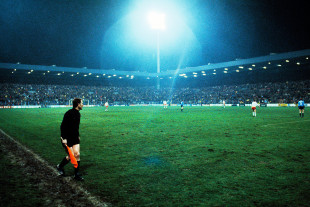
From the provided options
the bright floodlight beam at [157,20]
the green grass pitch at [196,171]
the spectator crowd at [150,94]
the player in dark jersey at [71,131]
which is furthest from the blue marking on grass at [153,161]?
the bright floodlight beam at [157,20]

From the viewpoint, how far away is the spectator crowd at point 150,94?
163 ft

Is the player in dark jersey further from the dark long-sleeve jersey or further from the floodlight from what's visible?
the floodlight

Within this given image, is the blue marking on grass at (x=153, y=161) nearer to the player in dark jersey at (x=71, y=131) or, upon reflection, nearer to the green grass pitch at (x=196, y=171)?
the green grass pitch at (x=196, y=171)

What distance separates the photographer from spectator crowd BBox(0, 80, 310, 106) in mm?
49822

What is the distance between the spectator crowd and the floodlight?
71.7 ft

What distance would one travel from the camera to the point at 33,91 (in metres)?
59.0

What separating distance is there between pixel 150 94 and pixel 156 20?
949 inches

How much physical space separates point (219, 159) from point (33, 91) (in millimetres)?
62878

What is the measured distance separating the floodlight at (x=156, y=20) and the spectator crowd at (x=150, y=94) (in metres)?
21.8

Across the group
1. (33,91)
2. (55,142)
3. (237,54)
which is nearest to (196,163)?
(55,142)

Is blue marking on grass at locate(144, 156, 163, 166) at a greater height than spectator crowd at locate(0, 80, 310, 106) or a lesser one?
lesser

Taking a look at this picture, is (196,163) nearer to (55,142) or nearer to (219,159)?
(219,159)

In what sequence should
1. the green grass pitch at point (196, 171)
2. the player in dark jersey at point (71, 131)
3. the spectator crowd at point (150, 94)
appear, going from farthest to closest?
the spectator crowd at point (150, 94), the player in dark jersey at point (71, 131), the green grass pitch at point (196, 171)

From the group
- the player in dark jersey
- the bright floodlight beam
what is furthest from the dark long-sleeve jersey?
the bright floodlight beam
